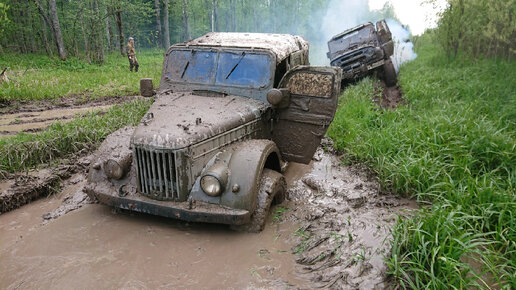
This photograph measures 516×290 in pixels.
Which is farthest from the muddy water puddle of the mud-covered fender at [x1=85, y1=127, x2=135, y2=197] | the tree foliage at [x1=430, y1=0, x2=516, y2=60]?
the tree foliage at [x1=430, y1=0, x2=516, y2=60]

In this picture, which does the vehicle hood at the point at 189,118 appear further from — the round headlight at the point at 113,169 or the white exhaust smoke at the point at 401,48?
the white exhaust smoke at the point at 401,48

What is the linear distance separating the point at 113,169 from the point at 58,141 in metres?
2.58

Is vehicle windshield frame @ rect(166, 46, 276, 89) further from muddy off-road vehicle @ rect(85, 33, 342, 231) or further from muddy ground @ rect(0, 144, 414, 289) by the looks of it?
muddy ground @ rect(0, 144, 414, 289)

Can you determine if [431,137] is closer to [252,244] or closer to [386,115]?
[386,115]

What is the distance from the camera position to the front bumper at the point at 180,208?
335 cm

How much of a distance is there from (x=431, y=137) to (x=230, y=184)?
3334mm

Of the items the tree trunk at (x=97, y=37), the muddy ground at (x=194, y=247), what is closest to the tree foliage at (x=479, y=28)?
the muddy ground at (x=194, y=247)

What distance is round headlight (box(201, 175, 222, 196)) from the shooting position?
3385mm

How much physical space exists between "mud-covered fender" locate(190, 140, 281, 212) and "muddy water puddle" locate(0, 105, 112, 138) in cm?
475

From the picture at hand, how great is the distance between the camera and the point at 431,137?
5227 mm

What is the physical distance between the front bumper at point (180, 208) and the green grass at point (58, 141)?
7.21ft

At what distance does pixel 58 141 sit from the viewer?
18.6 ft

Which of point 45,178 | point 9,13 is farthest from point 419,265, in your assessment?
point 9,13

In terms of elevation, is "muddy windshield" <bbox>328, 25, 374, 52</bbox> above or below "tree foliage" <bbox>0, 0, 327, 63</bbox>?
below
